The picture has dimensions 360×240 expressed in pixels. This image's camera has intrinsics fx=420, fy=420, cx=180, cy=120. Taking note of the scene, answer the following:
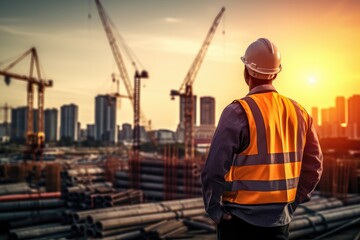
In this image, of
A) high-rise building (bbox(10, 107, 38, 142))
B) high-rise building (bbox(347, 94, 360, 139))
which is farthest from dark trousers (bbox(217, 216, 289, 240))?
high-rise building (bbox(10, 107, 38, 142))

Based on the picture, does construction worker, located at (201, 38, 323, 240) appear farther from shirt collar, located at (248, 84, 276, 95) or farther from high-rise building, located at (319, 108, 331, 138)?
high-rise building, located at (319, 108, 331, 138)

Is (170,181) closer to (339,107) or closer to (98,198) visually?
(98,198)

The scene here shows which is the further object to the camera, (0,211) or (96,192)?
(96,192)

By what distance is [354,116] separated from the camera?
2244 inches

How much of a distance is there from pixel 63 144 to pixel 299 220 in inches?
4047

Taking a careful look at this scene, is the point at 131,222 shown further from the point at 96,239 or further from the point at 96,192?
the point at 96,192

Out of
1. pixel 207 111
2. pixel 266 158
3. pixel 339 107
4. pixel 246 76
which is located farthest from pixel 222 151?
pixel 207 111

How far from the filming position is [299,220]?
34.7 feet

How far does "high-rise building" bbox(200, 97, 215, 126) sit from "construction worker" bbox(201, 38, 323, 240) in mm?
90678

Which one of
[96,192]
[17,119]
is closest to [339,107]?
[96,192]

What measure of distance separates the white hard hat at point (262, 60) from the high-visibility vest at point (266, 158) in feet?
0.41

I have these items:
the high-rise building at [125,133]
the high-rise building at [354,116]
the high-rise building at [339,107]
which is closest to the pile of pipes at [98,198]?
the high-rise building at [354,116]

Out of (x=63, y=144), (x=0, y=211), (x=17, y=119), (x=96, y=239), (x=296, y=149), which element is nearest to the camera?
(x=296, y=149)

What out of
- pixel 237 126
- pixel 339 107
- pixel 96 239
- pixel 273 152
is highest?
pixel 339 107
